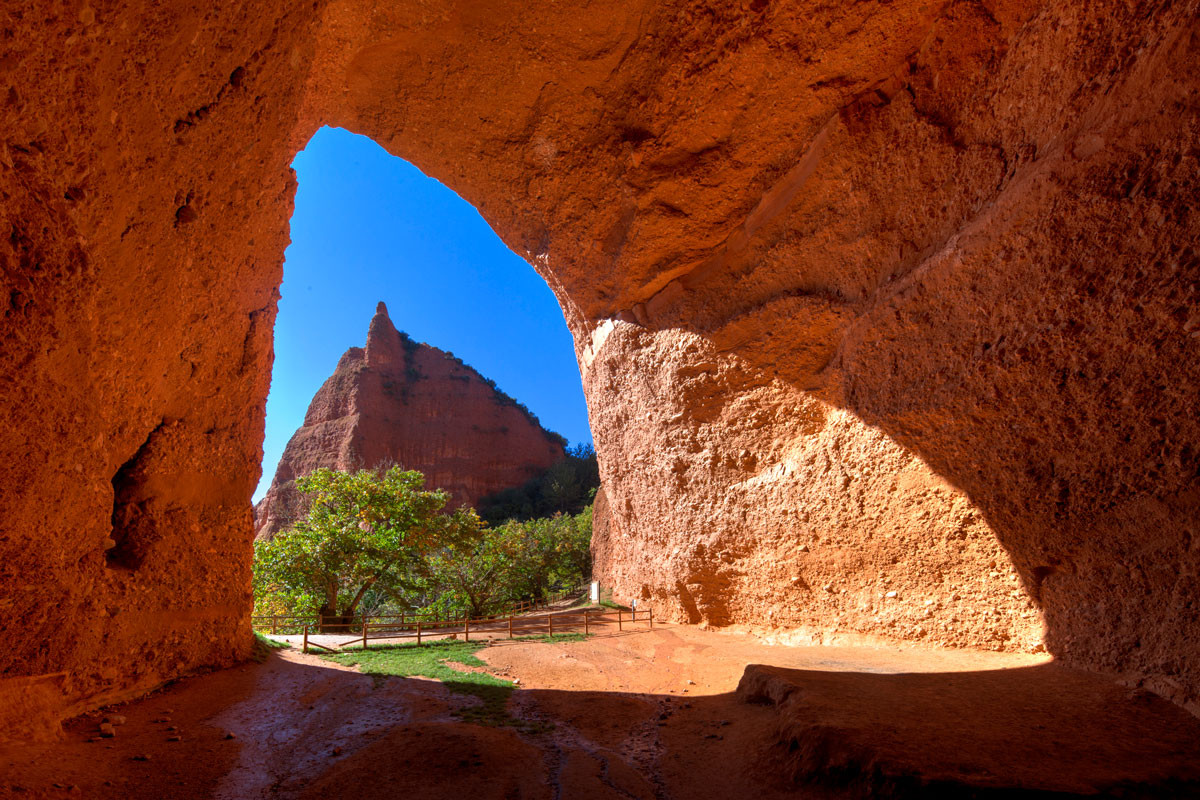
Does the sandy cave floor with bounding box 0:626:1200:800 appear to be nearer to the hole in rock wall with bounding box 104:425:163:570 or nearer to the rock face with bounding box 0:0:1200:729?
the rock face with bounding box 0:0:1200:729

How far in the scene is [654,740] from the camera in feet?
17.5

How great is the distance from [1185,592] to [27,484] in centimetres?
833

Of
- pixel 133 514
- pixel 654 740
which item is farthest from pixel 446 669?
pixel 133 514

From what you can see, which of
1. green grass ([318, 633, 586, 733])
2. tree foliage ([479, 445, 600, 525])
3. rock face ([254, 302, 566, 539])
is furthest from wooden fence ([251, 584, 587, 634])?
rock face ([254, 302, 566, 539])

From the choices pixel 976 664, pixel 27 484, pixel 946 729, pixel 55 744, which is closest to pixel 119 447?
pixel 27 484

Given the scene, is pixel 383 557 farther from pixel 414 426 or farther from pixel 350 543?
pixel 414 426

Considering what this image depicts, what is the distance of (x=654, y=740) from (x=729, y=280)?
750 cm

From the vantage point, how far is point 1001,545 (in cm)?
647

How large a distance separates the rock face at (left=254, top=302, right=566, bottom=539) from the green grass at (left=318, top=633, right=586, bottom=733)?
2846 centimetres

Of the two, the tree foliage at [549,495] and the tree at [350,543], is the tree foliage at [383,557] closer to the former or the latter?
the tree at [350,543]

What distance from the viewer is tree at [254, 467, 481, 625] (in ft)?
45.9

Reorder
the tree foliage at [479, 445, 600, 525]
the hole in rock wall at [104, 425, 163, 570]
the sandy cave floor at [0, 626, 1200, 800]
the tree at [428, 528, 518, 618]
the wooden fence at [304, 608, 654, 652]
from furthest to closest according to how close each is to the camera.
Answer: the tree foliage at [479, 445, 600, 525], the tree at [428, 528, 518, 618], the wooden fence at [304, 608, 654, 652], the hole in rock wall at [104, 425, 163, 570], the sandy cave floor at [0, 626, 1200, 800]

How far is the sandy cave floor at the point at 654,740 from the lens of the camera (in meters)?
3.33

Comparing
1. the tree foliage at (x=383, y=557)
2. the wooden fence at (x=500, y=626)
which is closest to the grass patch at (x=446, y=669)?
the wooden fence at (x=500, y=626)
